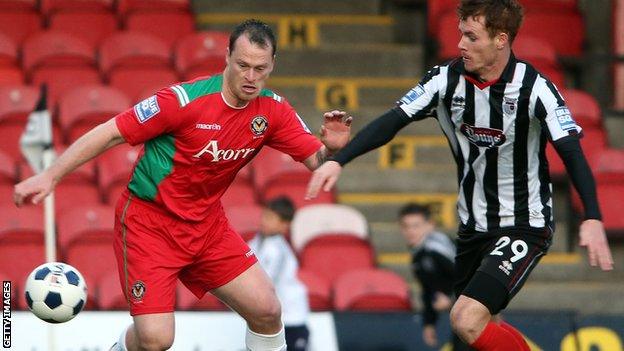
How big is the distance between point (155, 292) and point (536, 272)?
5.14 m

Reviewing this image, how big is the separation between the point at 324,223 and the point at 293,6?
331 centimetres

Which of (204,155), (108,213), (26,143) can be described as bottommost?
(108,213)

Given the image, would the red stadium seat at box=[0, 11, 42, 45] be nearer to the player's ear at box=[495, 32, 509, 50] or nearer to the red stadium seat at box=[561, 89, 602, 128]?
the red stadium seat at box=[561, 89, 602, 128]

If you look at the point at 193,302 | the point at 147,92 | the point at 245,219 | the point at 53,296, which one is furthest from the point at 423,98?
the point at 147,92

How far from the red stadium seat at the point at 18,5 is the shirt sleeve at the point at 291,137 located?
5.88 metres

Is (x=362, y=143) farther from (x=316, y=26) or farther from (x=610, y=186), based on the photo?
(x=316, y=26)

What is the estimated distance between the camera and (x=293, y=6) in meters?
13.7

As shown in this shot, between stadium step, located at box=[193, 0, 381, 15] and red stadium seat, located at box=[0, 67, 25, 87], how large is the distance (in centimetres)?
216

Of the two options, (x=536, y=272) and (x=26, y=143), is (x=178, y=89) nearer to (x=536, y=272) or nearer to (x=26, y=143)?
(x=26, y=143)

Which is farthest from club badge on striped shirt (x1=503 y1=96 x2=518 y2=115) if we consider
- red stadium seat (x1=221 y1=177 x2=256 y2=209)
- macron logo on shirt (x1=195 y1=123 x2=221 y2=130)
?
red stadium seat (x1=221 y1=177 x2=256 y2=209)

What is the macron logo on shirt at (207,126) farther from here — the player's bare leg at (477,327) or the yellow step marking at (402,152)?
the yellow step marking at (402,152)

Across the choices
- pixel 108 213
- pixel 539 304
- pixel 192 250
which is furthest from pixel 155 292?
pixel 539 304

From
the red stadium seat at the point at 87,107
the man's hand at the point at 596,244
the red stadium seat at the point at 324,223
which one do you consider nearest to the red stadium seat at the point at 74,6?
the red stadium seat at the point at 87,107

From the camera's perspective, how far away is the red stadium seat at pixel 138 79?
1215 cm
